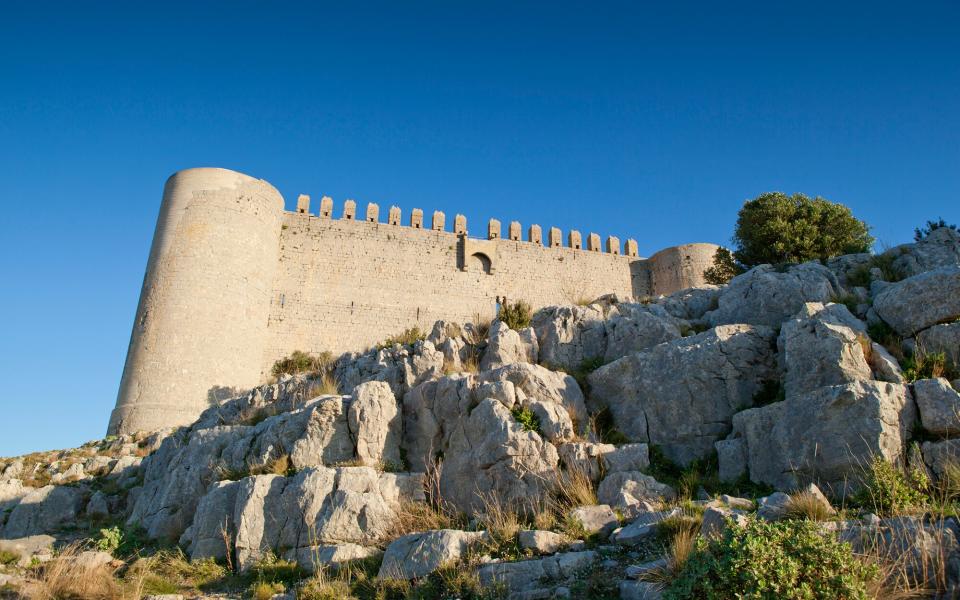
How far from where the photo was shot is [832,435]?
7.22m

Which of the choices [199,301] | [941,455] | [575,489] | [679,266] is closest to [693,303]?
[575,489]

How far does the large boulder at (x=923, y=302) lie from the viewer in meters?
8.30

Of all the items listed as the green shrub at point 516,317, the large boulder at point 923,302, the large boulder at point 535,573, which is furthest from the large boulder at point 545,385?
the large boulder at point 923,302

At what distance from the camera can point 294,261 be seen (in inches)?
1051

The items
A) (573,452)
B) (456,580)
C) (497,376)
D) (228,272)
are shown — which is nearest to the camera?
(456,580)

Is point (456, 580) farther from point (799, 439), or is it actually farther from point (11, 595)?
point (11, 595)

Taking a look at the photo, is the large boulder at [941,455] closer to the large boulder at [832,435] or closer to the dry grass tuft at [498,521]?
the large boulder at [832,435]

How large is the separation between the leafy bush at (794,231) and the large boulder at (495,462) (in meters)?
13.1

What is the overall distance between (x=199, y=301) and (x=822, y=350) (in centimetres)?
1970

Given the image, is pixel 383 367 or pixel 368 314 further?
pixel 368 314

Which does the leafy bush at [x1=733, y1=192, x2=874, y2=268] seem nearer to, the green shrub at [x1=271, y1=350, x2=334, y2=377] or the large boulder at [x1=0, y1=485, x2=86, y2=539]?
the green shrub at [x1=271, y1=350, x2=334, y2=377]

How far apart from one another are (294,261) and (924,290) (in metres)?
22.6

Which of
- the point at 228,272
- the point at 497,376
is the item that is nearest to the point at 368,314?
the point at 228,272

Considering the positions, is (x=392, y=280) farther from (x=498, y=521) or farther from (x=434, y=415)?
(x=498, y=521)
